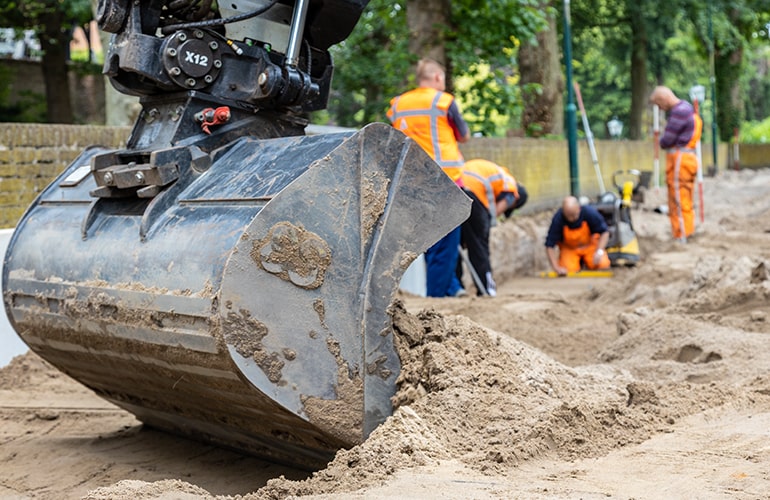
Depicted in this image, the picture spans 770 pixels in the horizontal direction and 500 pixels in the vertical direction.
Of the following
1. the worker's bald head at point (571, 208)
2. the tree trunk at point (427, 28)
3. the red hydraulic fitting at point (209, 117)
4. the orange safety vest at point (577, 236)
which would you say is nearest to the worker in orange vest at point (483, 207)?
the worker's bald head at point (571, 208)

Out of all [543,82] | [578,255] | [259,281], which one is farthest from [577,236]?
[259,281]

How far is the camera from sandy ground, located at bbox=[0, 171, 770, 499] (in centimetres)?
308

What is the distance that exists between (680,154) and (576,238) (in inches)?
90.8

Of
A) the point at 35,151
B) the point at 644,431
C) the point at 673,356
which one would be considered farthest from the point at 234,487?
the point at 35,151

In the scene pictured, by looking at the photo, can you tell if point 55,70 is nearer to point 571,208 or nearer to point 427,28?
point 427,28

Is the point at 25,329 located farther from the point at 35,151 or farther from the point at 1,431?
the point at 35,151

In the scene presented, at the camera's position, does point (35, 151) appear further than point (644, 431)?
Yes

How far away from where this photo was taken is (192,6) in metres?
4.12

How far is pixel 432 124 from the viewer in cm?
827

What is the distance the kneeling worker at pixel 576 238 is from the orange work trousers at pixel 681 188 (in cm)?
200

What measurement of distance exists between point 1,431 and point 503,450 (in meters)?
2.66

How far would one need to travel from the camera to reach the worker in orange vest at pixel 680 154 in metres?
12.7

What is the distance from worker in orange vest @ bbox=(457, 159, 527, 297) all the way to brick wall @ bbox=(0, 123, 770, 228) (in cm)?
264

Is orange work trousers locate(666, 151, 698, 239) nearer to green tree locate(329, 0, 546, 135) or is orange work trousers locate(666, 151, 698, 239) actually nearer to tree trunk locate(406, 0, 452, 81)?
green tree locate(329, 0, 546, 135)
